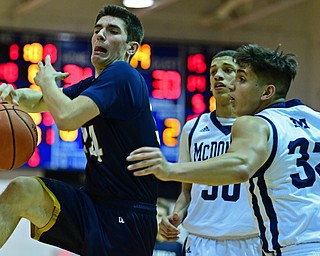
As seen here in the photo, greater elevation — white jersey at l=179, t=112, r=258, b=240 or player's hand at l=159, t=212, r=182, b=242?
white jersey at l=179, t=112, r=258, b=240

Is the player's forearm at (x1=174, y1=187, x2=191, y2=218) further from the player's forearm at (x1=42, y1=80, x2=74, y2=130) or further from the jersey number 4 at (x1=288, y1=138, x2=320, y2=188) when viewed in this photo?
the jersey number 4 at (x1=288, y1=138, x2=320, y2=188)

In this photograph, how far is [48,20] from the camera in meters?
11.6

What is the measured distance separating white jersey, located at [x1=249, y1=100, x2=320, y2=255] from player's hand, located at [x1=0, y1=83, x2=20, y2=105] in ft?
5.64

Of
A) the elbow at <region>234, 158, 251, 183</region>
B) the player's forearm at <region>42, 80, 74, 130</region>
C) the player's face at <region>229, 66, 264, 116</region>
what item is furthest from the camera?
the player's forearm at <region>42, 80, 74, 130</region>

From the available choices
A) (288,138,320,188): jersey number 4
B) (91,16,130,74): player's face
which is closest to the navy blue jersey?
(91,16,130,74): player's face

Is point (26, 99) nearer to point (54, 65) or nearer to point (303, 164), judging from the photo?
point (303, 164)

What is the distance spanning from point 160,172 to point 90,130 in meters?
1.32

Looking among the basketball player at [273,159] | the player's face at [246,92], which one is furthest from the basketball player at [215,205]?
the player's face at [246,92]

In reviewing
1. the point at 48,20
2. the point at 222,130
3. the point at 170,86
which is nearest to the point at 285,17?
the point at 170,86

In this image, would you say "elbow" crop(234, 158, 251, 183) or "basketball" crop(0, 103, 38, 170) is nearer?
"elbow" crop(234, 158, 251, 183)

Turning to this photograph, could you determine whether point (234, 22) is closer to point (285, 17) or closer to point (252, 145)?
point (285, 17)

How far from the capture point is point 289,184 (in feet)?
12.8

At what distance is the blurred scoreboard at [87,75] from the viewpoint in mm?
10312

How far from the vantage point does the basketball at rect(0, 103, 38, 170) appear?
178 inches
